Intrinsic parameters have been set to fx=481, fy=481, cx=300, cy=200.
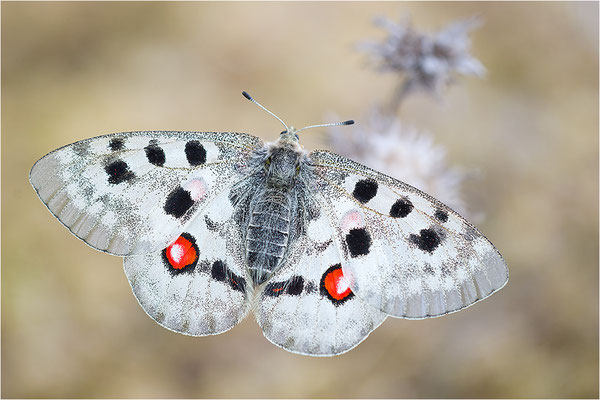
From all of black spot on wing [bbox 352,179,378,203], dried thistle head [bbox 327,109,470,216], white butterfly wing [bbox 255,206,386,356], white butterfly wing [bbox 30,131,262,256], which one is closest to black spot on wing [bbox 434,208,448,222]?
black spot on wing [bbox 352,179,378,203]

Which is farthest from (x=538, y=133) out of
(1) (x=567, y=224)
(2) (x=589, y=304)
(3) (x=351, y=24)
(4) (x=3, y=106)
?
(4) (x=3, y=106)

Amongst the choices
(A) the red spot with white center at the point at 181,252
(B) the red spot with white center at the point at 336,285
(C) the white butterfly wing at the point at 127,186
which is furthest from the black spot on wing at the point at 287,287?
(C) the white butterfly wing at the point at 127,186

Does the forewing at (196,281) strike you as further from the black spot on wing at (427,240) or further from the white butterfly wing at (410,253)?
the black spot on wing at (427,240)

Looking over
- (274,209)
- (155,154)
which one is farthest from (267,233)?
(155,154)

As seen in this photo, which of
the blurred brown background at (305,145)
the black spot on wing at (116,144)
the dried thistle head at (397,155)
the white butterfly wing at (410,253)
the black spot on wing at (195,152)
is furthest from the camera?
the blurred brown background at (305,145)

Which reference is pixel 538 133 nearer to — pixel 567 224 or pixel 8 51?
pixel 567 224

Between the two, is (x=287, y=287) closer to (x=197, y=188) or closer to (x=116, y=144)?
(x=197, y=188)
